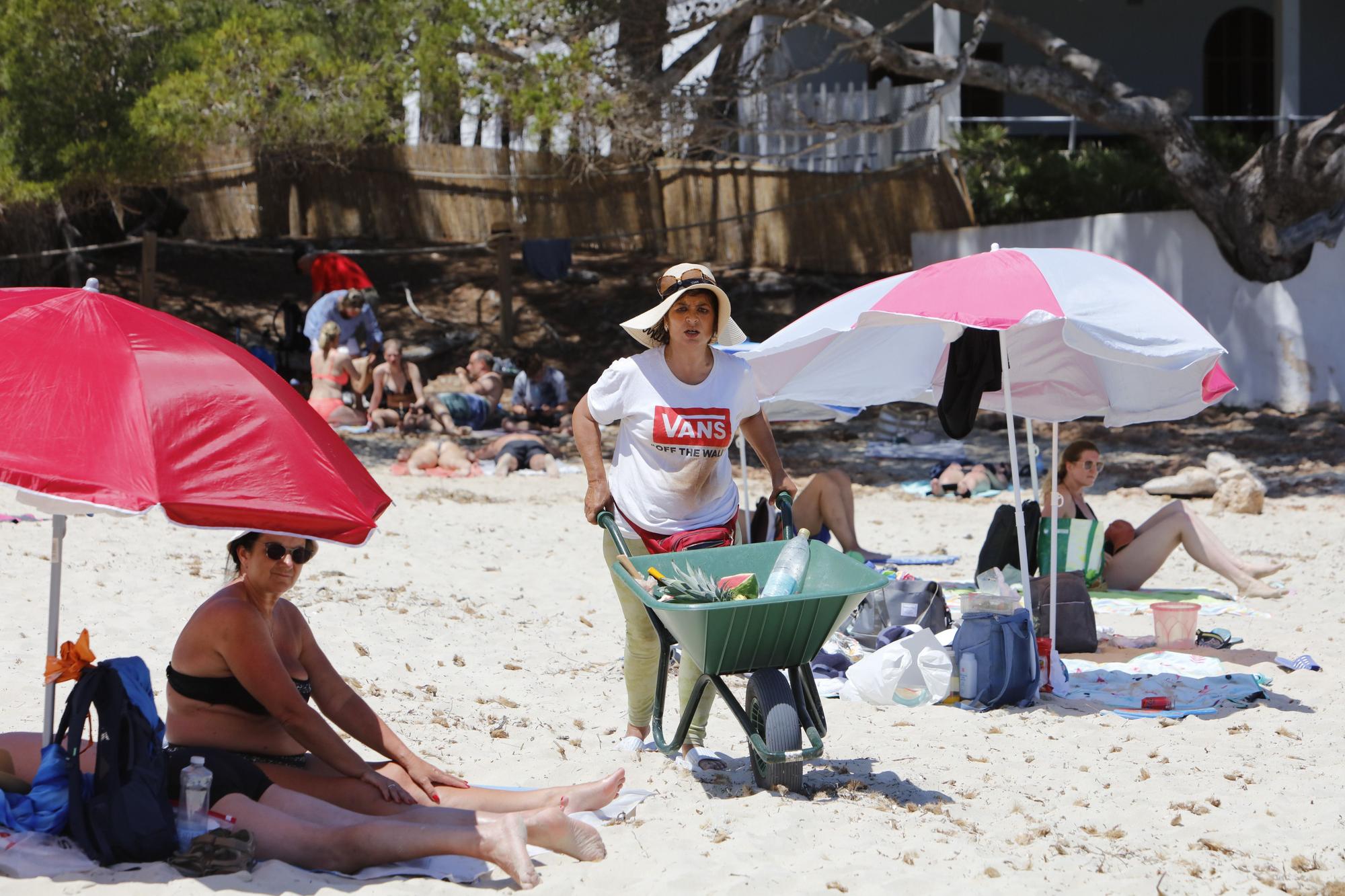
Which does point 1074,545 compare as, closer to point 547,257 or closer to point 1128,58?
point 547,257

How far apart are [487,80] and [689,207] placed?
826 cm

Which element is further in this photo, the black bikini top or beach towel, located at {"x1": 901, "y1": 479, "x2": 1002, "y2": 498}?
beach towel, located at {"x1": 901, "y1": 479, "x2": 1002, "y2": 498}

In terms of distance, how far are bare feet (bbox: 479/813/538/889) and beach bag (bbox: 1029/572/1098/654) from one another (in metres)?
3.46

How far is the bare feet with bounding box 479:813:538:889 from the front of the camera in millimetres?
3834

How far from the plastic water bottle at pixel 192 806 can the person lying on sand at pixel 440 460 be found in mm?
8347

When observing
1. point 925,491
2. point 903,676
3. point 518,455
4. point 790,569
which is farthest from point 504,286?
point 790,569

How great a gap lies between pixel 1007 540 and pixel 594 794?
3496 millimetres

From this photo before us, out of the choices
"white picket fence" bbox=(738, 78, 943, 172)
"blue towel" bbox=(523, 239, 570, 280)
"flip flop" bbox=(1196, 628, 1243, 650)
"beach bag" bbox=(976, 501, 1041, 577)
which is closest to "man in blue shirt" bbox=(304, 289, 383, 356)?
"blue towel" bbox=(523, 239, 570, 280)

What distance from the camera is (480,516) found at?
1032cm

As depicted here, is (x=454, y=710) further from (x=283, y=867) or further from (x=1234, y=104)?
(x=1234, y=104)

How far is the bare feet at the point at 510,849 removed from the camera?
3834 mm

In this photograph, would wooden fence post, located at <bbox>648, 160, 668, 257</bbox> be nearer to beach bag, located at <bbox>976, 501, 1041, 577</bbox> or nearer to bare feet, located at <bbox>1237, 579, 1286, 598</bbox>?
bare feet, located at <bbox>1237, 579, 1286, 598</bbox>

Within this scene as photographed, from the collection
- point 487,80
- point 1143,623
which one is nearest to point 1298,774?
point 1143,623

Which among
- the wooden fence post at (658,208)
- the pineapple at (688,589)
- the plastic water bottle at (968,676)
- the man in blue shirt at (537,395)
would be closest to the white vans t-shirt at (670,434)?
the pineapple at (688,589)
